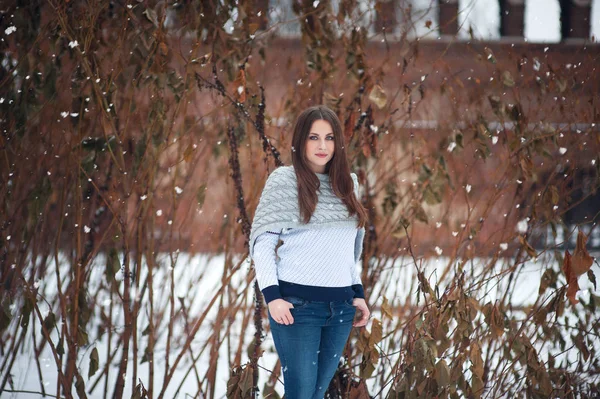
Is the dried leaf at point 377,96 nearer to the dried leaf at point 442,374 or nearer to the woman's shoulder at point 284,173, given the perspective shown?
the woman's shoulder at point 284,173

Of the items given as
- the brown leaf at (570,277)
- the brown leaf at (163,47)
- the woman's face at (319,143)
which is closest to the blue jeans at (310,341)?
the woman's face at (319,143)

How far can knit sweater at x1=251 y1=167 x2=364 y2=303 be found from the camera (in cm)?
175

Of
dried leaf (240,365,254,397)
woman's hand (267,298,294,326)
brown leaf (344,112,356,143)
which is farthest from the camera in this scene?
brown leaf (344,112,356,143)

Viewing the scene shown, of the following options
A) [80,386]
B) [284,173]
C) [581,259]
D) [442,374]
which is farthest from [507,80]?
[80,386]

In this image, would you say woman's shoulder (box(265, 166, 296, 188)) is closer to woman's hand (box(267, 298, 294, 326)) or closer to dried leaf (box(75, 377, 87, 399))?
woman's hand (box(267, 298, 294, 326))

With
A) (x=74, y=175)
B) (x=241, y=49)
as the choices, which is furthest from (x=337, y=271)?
(x=74, y=175)

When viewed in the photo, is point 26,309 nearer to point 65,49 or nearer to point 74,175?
point 74,175

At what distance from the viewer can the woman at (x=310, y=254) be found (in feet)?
5.74

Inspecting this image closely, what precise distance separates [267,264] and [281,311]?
136mm

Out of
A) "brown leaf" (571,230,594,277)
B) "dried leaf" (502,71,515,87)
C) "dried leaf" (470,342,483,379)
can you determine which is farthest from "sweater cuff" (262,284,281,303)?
"dried leaf" (502,71,515,87)

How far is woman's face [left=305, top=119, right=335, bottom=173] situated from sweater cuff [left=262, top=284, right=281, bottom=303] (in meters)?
0.39

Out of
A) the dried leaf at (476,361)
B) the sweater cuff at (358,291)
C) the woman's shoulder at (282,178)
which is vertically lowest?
the dried leaf at (476,361)

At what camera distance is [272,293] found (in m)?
1.70

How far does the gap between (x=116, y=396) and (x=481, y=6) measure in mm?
2405
